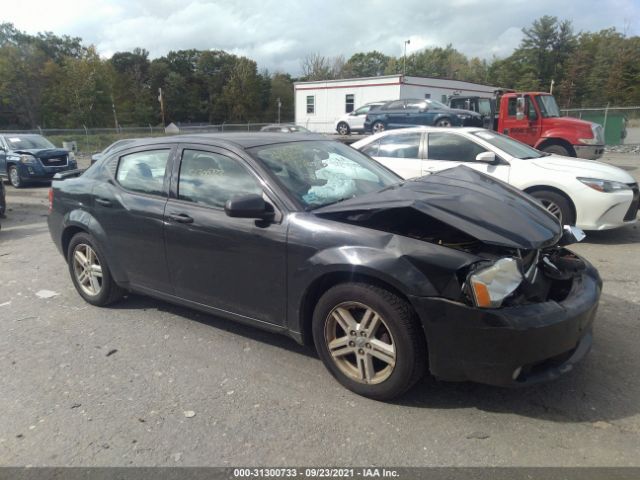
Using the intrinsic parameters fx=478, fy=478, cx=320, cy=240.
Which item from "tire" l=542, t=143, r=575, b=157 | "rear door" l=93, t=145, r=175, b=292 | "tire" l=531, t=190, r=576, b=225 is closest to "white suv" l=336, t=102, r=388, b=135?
"tire" l=542, t=143, r=575, b=157

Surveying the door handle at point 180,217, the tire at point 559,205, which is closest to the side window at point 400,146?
the tire at point 559,205

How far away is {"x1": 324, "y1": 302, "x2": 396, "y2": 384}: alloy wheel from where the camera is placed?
2.91 metres

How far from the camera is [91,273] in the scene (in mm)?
4711

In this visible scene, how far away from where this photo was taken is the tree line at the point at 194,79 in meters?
53.0

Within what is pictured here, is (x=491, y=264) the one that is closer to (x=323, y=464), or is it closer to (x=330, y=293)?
(x=330, y=293)

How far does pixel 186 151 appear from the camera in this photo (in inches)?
156

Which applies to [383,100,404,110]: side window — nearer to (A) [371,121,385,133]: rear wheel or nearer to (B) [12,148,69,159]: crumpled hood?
(A) [371,121,385,133]: rear wheel

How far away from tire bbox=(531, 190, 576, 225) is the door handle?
505 centimetres

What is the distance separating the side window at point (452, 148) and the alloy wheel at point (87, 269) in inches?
198

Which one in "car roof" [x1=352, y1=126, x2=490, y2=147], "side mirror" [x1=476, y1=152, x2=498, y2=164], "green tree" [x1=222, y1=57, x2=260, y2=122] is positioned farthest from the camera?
"green tree" [x1=222, y1=57, x2=260, y2=122]

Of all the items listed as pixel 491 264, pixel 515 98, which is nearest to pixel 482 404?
pixel 491 264

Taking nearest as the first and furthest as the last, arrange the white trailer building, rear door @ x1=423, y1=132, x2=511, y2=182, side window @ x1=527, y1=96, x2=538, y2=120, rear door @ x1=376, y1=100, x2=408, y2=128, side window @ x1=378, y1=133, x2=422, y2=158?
1. rear door @ x1=423, y1=132, x2=511, y2=182
2. side window @ x1=378, y1=133, x2=422, y2=158
3. side window @ x1=527, y1=96, x2=538, y2=120
4. rear door @ x1=376, y1=100, x2=408, y2=128
5. the white trailer building

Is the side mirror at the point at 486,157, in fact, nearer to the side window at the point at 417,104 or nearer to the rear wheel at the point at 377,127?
the side window at the point at 417,104

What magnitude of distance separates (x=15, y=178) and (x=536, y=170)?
1531 centimetres
